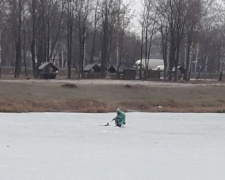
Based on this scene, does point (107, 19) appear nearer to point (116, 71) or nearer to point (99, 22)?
point (99, 22)
